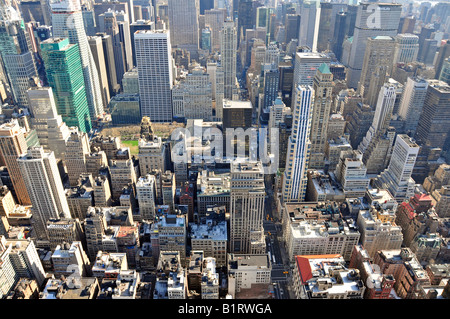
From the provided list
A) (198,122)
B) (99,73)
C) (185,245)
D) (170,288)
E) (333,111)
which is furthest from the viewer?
(99,73)

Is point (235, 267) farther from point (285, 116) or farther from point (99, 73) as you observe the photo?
point (99, 73)

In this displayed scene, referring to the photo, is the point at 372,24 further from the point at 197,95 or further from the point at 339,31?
the point at 197,95

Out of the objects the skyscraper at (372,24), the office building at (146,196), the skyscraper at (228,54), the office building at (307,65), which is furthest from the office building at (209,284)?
the skyscraper at (372,24)

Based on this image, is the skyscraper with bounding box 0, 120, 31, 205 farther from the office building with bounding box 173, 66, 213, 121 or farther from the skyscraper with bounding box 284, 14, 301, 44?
the skyscraper with bounding box 284, 14, 301, 44

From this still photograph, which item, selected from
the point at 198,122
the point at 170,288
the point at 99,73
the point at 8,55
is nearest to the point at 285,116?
the point at 198,122

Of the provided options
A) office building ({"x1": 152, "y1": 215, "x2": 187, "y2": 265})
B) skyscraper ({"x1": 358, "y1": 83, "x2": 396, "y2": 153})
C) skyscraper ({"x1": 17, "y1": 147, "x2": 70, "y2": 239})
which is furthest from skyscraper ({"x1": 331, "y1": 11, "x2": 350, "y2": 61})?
skyscraper ({"x1": 17, "y1": 147, "x2": 70, "y2": 239})

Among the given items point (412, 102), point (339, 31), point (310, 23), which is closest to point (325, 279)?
point (412, 102)
